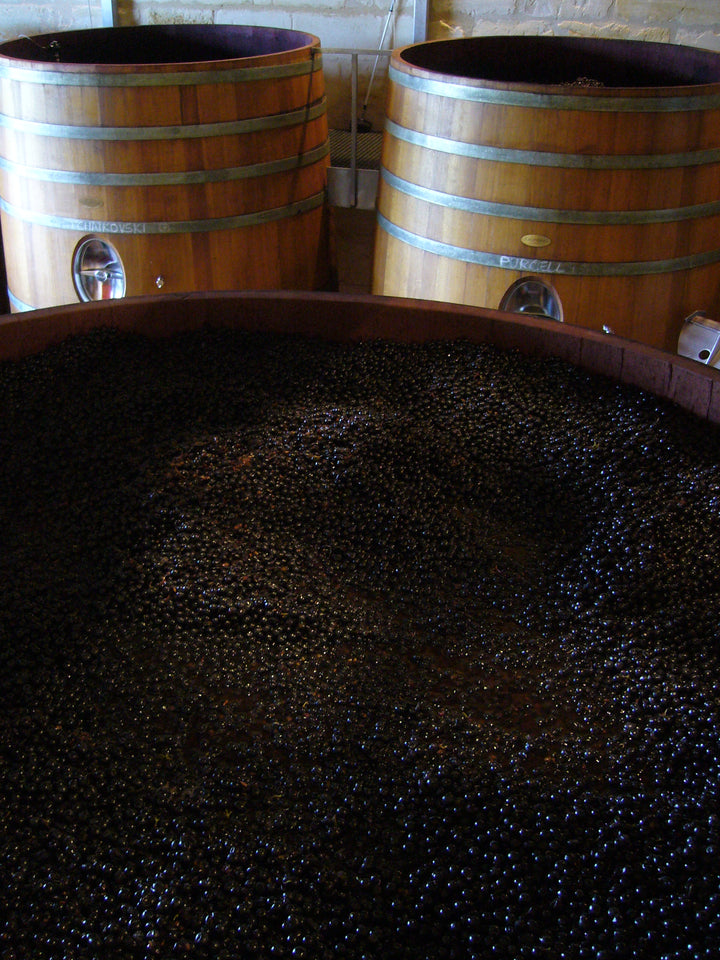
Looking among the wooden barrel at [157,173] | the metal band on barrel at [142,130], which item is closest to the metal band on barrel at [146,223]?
the wooden barrel at [157,173]

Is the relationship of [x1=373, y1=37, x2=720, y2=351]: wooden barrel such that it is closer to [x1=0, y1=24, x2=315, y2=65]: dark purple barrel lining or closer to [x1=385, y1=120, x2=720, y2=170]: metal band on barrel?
[x1=385, y1=120, x2=720, y2=170]: metal band on barrel

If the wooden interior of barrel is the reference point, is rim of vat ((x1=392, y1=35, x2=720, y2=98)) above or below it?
above

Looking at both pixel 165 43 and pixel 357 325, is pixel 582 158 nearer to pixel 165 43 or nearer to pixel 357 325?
pixel 357 325

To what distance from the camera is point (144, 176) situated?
2273 mm

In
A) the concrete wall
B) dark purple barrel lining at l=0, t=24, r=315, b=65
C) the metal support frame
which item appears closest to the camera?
the metal support frame

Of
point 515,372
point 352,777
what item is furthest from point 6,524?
point 515,372

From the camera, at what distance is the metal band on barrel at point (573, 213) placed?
80.7 inches

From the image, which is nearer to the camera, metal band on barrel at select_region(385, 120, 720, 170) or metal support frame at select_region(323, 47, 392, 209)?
metal band on barrel at select_region(385, 120, 720, 170)

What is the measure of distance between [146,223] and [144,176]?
0.40ft

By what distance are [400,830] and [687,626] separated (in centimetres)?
64

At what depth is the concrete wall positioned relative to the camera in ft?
10.0

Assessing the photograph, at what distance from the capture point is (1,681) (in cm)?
133

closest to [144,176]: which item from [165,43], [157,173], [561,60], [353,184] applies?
[157,173]

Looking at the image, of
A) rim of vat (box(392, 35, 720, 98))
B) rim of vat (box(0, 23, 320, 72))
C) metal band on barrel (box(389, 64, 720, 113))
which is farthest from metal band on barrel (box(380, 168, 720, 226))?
rim of vat (box(0, 23, 320, 72))
